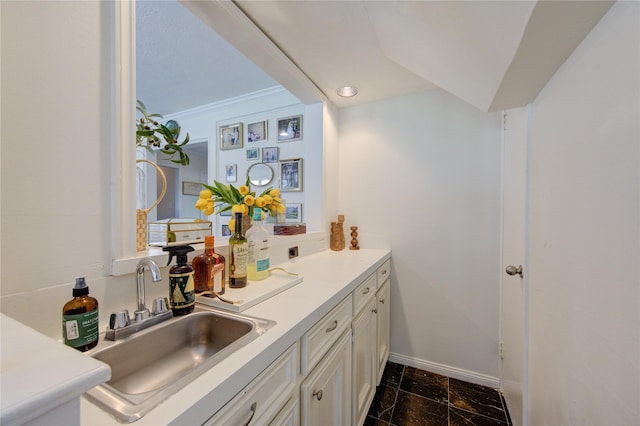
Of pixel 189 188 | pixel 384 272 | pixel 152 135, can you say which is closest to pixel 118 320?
pixel 152 135

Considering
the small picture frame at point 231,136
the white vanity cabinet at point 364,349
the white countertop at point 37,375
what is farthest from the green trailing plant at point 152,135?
the small picture frame at point 231,136

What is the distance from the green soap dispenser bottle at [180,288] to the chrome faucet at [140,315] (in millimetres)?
27

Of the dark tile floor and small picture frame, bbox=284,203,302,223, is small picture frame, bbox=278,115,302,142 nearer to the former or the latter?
small picture frame, bbox=284,203,302,223

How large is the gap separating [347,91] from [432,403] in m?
2.23

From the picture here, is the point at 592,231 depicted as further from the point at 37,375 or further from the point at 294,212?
the point at 294,212

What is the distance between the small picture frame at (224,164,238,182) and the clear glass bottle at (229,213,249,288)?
65.8 inches

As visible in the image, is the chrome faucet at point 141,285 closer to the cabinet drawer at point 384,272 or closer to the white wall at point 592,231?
the white wall at point 592,231

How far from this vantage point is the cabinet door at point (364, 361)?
1212 millimetres

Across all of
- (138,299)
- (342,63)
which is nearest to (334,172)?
(342,63)

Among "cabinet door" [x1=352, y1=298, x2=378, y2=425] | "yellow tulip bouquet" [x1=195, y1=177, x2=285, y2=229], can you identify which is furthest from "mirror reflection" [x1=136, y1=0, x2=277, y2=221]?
"cabinet door" [x1=352, y1=298, x2=378, y2=425]

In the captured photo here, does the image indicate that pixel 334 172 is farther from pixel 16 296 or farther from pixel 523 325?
pixel 16 296

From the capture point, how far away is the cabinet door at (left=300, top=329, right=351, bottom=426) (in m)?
0.80

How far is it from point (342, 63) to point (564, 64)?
114 centimetres

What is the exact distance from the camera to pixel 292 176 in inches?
88.4
